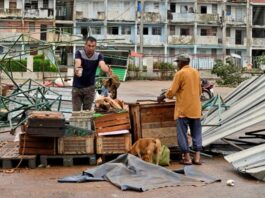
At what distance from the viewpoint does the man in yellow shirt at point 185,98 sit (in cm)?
880

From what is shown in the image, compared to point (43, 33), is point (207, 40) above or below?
below

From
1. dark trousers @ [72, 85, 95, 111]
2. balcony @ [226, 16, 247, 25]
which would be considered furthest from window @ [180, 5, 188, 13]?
dark trousers @ [72, 85, 95, 111]

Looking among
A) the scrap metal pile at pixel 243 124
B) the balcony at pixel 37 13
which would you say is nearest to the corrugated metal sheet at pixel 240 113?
the scrap metal pile at pixel 243 124

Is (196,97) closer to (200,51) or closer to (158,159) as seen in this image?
(158,159)

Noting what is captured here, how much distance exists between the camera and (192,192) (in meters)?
7.17

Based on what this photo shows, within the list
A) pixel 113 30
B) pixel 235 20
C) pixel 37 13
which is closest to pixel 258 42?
pixel 235 20

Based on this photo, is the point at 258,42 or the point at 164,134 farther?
the point at 258,42

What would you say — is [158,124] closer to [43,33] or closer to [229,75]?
[43,33]

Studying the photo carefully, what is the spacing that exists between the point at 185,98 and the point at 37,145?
2.39 meters

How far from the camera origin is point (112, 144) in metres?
8.94

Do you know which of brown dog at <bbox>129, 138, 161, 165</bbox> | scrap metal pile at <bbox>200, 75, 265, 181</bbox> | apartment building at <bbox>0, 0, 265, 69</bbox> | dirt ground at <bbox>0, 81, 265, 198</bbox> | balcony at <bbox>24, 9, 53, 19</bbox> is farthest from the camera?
apartment building at <bbox>0, 0, 265, 69</bbox>

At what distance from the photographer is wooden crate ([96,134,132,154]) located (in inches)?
350

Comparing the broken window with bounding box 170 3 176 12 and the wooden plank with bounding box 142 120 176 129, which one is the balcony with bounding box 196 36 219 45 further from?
the wooden plank with bounding box 142 120 176 129

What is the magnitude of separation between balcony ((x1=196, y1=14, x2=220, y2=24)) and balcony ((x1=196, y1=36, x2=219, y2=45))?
211 centimetres
